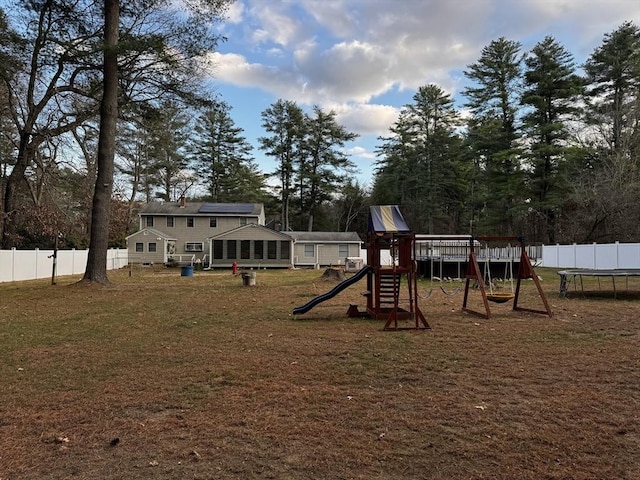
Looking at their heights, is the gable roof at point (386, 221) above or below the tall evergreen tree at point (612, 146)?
below

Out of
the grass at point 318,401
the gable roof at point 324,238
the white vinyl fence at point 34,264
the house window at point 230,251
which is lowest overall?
the grass at point 318,401

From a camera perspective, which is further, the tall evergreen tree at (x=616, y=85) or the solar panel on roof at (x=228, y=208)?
the solar panel on roof at (x=228, y=208)

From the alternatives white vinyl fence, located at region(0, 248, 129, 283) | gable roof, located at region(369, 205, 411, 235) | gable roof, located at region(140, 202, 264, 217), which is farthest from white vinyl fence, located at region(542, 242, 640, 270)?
white vinyl fence, located at region(0, 248, 129, 283)

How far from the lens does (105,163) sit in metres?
14.5

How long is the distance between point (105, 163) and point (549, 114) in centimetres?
2999

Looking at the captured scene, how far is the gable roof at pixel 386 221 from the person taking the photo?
347 inches

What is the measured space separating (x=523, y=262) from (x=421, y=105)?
37.2 m

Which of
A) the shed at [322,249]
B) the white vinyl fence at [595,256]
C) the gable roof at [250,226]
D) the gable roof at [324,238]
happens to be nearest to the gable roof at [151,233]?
the gable roof at [250,226]

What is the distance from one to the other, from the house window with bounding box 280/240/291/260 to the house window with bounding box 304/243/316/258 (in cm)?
246

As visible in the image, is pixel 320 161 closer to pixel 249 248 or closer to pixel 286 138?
pixel 286 138

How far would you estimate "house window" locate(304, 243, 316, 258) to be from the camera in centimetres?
3338

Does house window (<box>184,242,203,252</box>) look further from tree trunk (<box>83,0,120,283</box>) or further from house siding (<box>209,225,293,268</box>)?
tree trunk (<box>83,0,120,283</box>)

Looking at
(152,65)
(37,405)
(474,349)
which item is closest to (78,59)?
(152,65)

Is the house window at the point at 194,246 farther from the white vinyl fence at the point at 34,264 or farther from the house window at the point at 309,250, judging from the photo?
the white vinyl fence at the point at 34,264
